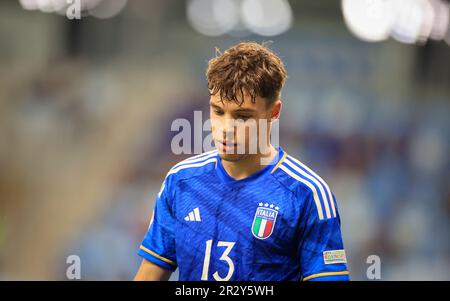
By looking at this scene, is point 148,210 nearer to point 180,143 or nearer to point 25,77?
point 180,143

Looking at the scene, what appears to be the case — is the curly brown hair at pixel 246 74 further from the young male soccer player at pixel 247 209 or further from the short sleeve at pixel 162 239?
the short sleeve at pixel 162 239

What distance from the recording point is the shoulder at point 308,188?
8.38ft

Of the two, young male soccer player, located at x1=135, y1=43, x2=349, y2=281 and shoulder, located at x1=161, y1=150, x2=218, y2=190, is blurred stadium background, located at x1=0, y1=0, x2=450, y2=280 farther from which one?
young male soccer player, located at x1=135, y1=43, x2=349, y2=281

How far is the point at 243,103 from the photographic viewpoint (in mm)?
2502

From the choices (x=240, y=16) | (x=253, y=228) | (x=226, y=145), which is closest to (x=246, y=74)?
(x=226, y=145)

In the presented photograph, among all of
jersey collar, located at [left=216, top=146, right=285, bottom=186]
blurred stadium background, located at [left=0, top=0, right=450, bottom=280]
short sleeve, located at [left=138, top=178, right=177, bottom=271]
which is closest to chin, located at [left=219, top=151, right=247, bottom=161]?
jersey collar, located at [left=216, top=146, right=285, bottom=186]

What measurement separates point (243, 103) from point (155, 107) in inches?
153

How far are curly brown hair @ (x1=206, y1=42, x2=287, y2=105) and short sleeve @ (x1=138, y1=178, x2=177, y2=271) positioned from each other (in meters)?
0.57

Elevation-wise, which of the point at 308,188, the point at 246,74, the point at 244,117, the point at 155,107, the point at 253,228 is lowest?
the point at 253,228

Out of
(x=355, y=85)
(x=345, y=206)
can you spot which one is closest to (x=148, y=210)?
(x=345, y=206)

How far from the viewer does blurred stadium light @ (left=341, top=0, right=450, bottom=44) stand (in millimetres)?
6305

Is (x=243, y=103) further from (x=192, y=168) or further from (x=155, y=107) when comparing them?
(x=155, y=107)

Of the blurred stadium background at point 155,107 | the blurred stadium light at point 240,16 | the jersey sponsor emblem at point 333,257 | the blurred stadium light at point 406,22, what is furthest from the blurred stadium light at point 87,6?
the jersey sponsor emblem at point 333,257
